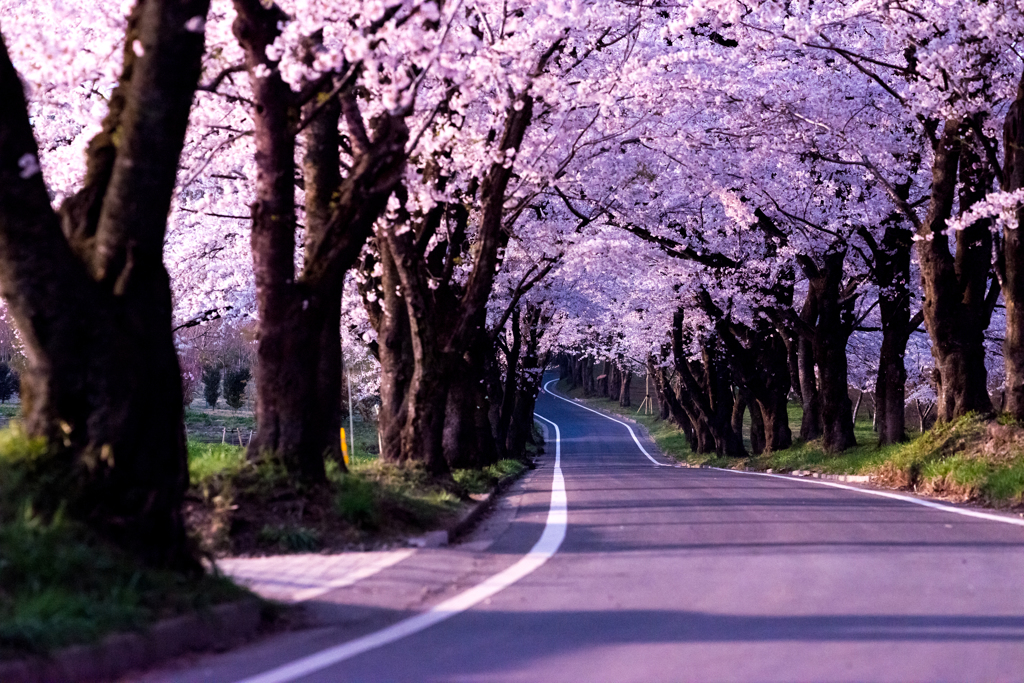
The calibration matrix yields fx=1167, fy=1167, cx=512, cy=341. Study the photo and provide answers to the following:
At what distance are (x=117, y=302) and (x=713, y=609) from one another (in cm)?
410

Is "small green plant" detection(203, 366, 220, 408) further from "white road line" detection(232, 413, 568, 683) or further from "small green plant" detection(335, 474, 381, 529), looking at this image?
"small green plant" detection(335, 474, 381, 529)

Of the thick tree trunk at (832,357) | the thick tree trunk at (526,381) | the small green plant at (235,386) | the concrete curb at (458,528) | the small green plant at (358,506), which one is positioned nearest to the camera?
the small green plant at (358,506)

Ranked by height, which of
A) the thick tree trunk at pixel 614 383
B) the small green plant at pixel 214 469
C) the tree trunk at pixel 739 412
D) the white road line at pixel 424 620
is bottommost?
the white road line at pixel 424 620

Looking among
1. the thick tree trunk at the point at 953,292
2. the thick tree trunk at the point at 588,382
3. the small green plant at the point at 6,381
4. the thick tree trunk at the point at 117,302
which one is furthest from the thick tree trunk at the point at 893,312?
the thick tree trunk at the point at 588,382

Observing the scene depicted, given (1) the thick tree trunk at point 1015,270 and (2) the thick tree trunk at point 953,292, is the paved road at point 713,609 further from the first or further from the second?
(2) the thick tree trunk at point 953,292

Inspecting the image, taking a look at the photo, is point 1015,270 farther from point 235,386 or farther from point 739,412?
point 235,386

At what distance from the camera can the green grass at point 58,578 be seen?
18.3 feet

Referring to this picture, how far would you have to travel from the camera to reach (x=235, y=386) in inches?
2608

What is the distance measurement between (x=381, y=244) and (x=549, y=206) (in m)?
11.5

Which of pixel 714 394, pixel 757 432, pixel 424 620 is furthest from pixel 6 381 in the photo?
pixel 424 620

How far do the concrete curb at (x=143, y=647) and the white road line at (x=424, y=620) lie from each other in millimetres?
667

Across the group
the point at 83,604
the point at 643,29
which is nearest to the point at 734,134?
the point at 643,29

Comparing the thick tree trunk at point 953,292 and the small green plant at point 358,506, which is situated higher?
the thick tree trunk at point 953,292

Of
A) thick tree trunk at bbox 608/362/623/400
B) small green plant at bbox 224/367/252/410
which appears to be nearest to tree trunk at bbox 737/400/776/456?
small green plant at bbox 224/367/252/410
